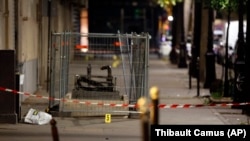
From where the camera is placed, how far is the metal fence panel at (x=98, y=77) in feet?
45.3

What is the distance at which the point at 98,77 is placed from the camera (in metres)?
14.6

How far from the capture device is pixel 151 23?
7356 centimetres

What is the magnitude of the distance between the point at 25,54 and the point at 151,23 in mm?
56448

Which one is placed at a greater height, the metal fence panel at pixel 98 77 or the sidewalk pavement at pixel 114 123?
the metal fence panel at pixel 98 77

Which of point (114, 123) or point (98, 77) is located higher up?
point (98, 77)

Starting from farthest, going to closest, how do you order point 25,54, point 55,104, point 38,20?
point 38,20, point 25,54, point 55,104

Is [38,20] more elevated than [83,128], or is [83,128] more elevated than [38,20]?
[38,20]

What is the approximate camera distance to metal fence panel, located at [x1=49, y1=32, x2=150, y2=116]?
1381cm

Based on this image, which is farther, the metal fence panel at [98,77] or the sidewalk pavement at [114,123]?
the metal fence panel at [98,77]

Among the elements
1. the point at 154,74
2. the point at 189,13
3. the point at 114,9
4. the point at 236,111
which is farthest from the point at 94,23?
the point at 236,111

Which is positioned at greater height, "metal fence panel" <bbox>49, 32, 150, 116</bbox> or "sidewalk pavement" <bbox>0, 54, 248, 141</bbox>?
"metal fence panel" <bbox>49, 32, 150, 116</bbox>

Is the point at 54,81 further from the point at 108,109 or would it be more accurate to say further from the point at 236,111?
the point at 236,111

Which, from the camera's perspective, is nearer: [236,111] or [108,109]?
[108,109]

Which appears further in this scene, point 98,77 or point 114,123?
point 98,77
